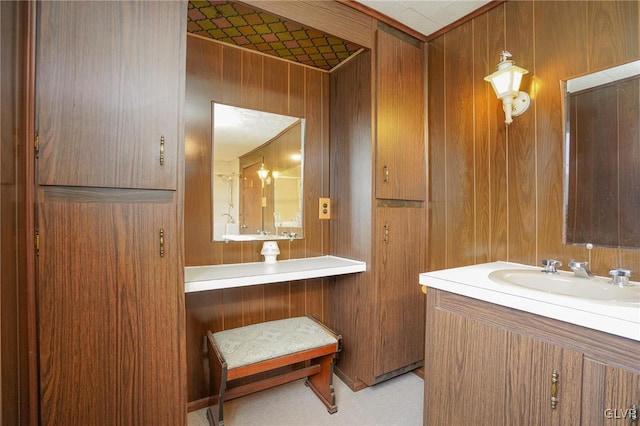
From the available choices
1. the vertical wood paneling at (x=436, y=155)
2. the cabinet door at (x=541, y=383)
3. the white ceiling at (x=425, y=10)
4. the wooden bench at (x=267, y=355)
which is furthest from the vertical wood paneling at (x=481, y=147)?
the wooden bench at (x=267, y=355)

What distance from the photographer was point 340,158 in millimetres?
2234

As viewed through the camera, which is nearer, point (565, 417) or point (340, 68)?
point (565, 417)

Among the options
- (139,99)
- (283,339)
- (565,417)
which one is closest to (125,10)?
(139,99)

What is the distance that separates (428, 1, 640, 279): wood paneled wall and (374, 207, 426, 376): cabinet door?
0.16 meters

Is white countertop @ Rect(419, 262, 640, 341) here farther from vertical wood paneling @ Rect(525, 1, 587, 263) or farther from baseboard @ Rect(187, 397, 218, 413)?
baseboard @ Rect(187, 397, 218, 413)

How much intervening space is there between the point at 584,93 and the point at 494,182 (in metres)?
0.57

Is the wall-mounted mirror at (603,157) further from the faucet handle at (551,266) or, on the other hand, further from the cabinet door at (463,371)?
the cabinet door at (463,371)

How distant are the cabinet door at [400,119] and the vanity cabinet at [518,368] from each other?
2.88 feet

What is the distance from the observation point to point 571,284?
1.31 metres

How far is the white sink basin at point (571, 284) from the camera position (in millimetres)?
1162

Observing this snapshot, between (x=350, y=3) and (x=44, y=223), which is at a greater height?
(x=350, y=3)

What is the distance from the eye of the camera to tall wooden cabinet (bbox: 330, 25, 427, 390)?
6.39 feet

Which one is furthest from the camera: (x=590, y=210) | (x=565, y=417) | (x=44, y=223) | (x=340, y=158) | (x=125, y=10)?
(x=340, y=158)

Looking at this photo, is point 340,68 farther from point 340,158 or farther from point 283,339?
point 283,339
